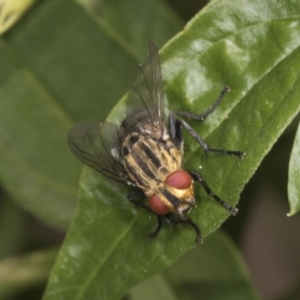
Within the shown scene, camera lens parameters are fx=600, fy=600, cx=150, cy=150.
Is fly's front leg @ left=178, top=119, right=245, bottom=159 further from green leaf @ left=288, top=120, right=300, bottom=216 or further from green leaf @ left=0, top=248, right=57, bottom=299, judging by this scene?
green leaf @ left=0, top=248, right=57, bottom=299

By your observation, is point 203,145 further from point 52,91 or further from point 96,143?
point 52,91

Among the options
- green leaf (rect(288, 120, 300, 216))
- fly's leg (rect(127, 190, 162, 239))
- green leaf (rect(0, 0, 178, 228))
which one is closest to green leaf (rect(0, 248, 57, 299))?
green leaf (rect(0, 0, 178, 228))

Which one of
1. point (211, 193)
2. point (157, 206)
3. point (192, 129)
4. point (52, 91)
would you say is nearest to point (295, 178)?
point (211, 193)

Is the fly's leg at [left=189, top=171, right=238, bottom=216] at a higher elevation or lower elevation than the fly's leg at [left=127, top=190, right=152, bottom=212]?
lower

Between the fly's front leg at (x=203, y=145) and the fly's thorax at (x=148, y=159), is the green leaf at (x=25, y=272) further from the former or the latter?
the fly's front leg at (x=203, y=145)

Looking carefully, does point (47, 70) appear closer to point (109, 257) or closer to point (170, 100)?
point (170, 100)

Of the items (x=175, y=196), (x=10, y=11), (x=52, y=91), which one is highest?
(x=10, y=11)
